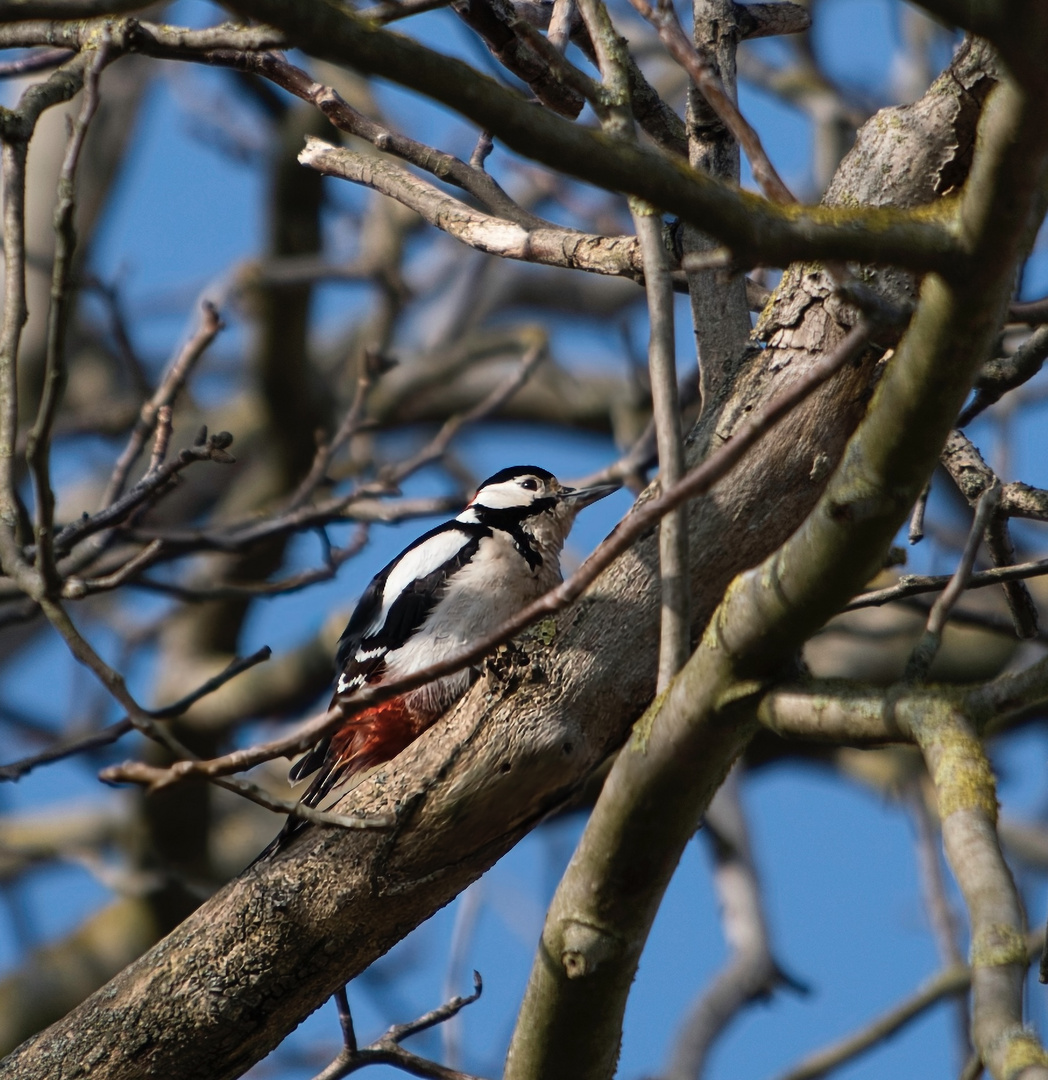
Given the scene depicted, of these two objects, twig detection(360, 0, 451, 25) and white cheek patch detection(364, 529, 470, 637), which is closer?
twig detection(360, 0, 451, 25)

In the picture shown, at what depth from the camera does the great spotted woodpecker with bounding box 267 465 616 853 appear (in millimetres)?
4137

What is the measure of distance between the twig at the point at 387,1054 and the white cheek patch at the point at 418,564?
1.66m

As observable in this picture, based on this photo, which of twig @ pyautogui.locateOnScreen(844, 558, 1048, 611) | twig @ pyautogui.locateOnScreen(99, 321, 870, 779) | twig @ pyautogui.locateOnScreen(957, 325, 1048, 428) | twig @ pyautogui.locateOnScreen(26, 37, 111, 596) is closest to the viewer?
twig @ pyautogui.locateOnScreen(99, 321, 870, 779)

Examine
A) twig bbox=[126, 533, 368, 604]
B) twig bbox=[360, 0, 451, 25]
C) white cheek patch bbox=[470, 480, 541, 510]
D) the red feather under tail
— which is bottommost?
the red feather under tail

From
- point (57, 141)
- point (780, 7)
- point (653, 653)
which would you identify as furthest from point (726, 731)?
point (57, 141)

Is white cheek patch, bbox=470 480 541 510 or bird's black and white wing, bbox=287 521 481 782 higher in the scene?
white cheek patch, bbox=470 480 541 510

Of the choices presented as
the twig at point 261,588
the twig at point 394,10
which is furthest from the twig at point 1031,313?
the twig at point 261,588

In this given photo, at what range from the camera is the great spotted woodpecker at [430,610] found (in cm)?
414

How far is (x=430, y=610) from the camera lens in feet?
15.0

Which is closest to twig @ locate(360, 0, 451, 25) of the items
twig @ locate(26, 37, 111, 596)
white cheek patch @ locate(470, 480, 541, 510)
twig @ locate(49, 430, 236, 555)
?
twig @ locate(26, 37, 111, 596)

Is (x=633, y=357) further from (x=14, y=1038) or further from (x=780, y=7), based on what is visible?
(x=14, y=1038)

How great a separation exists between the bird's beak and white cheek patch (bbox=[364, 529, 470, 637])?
1.76 ft

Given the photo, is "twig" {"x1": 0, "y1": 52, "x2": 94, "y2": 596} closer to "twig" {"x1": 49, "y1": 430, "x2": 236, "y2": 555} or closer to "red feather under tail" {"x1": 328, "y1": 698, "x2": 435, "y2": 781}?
"twig" {"x1": 49, "y1": 430, "x2": 236, "y2": 555}

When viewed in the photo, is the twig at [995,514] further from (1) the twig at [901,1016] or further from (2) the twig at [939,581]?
(1) the twig at [901,1016]
